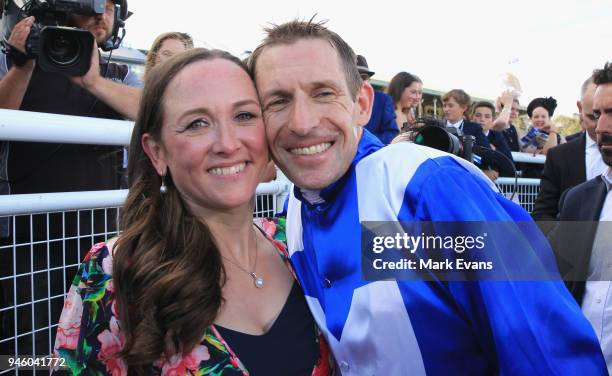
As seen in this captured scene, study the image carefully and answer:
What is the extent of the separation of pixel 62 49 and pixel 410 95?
10.1 feet

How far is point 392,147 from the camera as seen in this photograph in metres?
1.53

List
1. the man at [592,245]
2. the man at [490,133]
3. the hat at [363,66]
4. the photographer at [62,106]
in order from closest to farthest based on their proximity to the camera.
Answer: the photographer at [62,106]
the man at [592,245]
the hat at [363,66]
the man at [490,133]

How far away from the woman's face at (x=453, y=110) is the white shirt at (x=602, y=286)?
2783 mm

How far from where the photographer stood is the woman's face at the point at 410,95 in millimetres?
4430

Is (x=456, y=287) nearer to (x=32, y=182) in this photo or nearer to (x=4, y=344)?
(x=4, y=344)

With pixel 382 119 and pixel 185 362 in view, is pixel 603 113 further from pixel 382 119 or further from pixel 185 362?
pixel 185 362

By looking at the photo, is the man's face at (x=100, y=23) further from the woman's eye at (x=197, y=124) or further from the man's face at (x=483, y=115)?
the man's face at (x=483, y=115)

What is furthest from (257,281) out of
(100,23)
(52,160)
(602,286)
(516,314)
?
(602,286)

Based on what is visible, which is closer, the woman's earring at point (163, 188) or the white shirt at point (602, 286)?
the woman's earring at point (163, 188)

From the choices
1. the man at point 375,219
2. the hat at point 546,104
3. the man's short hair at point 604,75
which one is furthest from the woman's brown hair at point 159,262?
the hat at point 546,104

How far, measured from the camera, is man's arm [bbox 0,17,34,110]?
206 cm

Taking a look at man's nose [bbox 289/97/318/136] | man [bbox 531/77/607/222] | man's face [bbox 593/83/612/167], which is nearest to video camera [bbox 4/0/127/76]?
man's nose [bbox 289/97/318/136]

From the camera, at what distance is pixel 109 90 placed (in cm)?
221

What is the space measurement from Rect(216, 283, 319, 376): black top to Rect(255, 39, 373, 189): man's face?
0.44m
